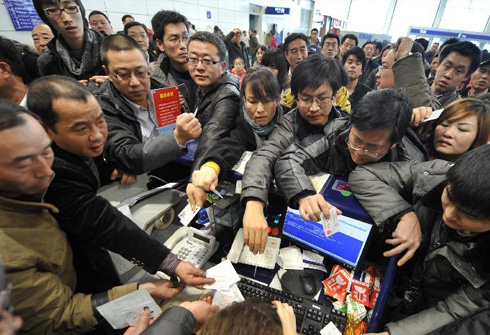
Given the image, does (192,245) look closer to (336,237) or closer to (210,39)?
(336,237)

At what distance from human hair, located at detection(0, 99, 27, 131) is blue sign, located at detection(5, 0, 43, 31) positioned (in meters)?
4.84

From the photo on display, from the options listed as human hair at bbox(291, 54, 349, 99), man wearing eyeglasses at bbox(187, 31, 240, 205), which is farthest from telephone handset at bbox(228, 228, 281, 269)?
human hair at bbox(291, 54, 349, 99)

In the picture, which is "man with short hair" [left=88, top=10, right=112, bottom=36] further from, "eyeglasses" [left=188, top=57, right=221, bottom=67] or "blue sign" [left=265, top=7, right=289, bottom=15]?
"blue sign" [left=265, top=7, right=289, bottom=15]

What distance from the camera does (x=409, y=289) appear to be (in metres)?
1.27

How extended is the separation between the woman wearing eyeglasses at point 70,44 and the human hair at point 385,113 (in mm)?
2211

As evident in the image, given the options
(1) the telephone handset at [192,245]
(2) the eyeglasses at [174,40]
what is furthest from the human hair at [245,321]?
(2) the eyeglasses at [174,40]

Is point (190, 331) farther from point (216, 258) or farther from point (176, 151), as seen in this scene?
point (176, 151)

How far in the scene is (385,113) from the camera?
1126mm

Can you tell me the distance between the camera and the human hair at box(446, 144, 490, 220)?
0.83m

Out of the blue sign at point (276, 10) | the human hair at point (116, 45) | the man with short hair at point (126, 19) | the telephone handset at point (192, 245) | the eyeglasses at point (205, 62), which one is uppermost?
the blue sign at point (276, 10)

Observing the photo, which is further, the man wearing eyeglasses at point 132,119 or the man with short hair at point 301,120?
the man wearing eyeglasses at point 132,119

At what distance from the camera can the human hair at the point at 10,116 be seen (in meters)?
0.77

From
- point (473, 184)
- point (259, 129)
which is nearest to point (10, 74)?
point (259, 129)

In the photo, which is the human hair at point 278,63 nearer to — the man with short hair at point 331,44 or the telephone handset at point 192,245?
the man with short hair at point 331,44
